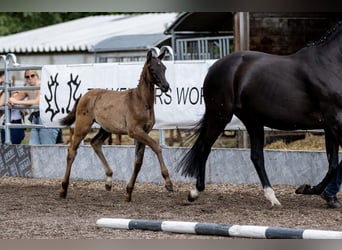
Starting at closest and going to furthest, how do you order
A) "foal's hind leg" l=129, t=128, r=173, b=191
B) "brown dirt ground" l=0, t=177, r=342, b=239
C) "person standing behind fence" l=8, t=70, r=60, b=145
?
"brown dirt ground" l=0, t=177, r=342, b=239
"foal's hind leg" l=129, t=128, r=173, b=191
"person standing behind fence" l=8, t=70, r=60, b=145

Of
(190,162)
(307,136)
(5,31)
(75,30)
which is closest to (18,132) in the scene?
(190,162)

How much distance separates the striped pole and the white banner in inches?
147

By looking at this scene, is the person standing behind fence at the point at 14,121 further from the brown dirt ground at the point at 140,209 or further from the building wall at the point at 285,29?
the building wall at the point at 285,29

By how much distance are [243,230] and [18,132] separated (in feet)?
24.8

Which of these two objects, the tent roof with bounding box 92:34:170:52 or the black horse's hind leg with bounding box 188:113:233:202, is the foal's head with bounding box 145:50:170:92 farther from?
the tent roof with bounding box 92:34:170:52

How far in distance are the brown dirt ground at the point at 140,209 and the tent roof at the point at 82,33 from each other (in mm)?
14387

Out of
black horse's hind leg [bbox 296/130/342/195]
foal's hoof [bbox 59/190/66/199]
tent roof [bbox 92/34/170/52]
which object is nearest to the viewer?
black horse's hind leg [bbox 296/130/342/195]

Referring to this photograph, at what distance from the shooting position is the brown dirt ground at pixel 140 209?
7410 millimetres

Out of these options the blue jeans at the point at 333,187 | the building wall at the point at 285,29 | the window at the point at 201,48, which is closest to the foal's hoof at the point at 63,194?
the blue jeans at the point at 333,187

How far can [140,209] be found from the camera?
9016mm

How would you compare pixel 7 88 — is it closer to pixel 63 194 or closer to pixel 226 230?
pixel 63 194

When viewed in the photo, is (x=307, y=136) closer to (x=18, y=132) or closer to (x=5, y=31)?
(x=18, y=132)

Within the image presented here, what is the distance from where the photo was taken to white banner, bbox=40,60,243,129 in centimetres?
1119

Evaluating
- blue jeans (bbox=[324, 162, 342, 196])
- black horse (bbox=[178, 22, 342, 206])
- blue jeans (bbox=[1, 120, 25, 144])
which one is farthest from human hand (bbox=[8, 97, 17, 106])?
blue jeans (bbox=[324, 162, 342, 196])
